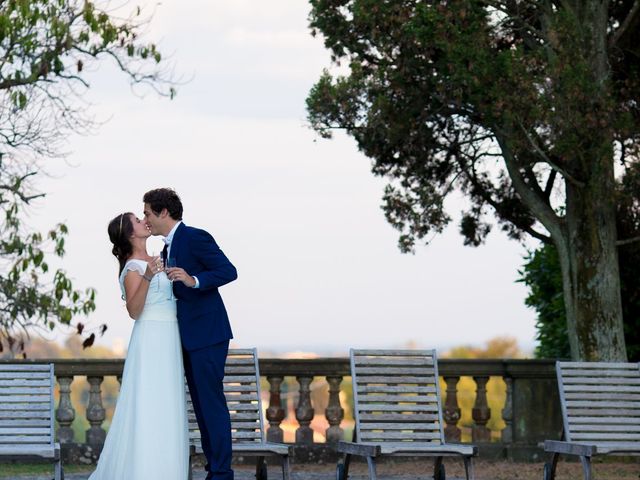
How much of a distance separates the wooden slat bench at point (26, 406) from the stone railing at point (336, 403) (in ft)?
8.60

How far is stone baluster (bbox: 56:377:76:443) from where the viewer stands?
12.6 metres

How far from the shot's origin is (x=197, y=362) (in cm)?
802

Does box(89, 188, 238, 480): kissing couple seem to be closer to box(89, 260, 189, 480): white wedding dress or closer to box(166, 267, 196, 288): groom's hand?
box(89, 260, 189, 480): white wedding dress

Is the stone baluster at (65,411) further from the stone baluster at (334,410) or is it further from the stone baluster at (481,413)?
the stone baluster at (481,413)

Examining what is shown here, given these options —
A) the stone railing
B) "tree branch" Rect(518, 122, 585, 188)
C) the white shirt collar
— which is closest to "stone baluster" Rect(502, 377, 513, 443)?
the stone railing

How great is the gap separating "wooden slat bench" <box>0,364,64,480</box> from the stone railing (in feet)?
8.60

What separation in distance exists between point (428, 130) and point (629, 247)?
Result: 2764mm

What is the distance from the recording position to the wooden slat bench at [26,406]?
9.52 m

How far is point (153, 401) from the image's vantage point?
816cm

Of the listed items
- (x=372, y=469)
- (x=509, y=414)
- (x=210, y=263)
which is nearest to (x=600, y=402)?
(x=372, y=469)

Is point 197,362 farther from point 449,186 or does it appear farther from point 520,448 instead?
point 449,186

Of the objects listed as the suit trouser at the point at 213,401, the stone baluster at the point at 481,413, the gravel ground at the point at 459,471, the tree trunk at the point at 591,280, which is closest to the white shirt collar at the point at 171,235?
the suit trouser at the point at 213,401

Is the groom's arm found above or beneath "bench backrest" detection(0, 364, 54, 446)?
above

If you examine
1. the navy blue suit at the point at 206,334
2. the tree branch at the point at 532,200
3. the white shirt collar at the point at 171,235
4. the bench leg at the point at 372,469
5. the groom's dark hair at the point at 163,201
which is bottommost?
the bench leg at the point at 372,469
